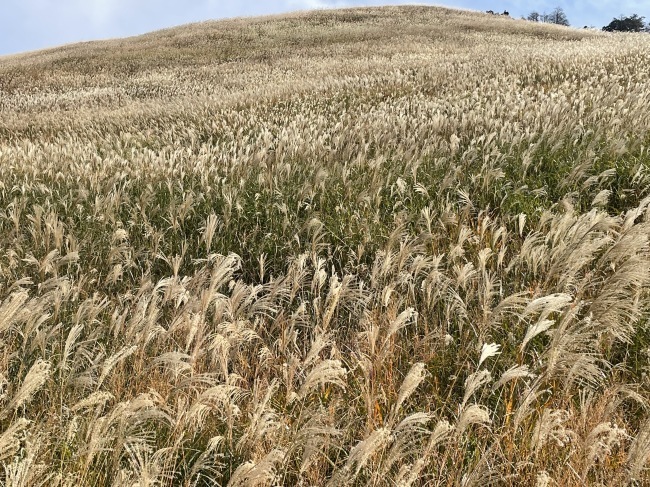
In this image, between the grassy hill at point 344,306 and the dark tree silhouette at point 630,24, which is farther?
the dark tree silhouette at point 630,24

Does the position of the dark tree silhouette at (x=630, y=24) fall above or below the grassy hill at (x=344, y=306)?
above

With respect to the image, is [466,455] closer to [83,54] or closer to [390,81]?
[390,81]

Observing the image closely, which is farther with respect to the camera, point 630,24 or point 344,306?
point 630,24

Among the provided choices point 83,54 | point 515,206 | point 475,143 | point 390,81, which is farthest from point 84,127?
point 83,54

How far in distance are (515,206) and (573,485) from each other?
2805 millimetres

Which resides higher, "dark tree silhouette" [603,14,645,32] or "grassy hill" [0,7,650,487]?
"dark tree silhouette" [603,14,645,32]

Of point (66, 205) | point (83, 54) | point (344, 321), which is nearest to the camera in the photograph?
point (344, 321)

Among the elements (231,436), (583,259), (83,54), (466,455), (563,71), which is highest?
(83,54)

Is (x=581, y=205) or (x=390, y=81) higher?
(x=390, y=81)

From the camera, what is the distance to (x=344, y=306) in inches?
125

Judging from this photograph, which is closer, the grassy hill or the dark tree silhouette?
the grassy hill

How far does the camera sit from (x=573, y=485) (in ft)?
5.84

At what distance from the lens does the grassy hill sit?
184 cm

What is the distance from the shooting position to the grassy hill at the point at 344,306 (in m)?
1.84
